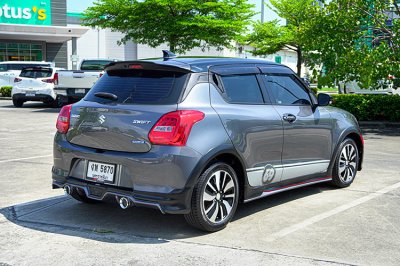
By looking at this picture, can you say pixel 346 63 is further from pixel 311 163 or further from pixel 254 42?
pixel 254 42

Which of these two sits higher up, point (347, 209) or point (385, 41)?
point (385, 41)

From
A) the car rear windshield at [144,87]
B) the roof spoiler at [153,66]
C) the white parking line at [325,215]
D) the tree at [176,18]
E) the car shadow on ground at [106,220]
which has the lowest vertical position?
the car shadow on ground at [106,220]

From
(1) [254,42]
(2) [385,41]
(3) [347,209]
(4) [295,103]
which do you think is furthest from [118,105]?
(1) [254,42]

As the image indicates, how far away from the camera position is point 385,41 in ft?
47.2

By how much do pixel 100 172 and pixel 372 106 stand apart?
40.4 feet

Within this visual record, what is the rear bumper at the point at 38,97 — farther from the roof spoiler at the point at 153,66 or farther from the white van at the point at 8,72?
the roof spoiler at the point at 153,66

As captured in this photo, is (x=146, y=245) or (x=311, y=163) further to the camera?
(x=311, y=163)

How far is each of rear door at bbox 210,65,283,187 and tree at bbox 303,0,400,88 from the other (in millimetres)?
8986

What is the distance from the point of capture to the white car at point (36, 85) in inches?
786

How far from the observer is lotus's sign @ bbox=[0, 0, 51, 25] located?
126ft

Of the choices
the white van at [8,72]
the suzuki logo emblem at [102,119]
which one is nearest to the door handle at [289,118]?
the suzuki logo emblem at [102,119]

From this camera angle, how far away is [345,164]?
22.9 feet

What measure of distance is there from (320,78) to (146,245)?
435 inches

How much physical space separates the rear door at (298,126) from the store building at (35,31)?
3382 centimetres
